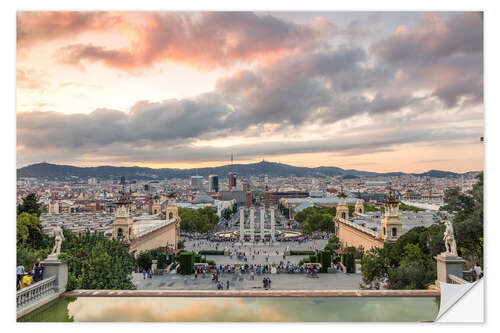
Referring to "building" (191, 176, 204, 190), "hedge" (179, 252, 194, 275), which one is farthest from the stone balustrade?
"building" (191, 176, 204, 190)

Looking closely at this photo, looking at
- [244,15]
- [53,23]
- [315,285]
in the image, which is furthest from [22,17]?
[315,285]

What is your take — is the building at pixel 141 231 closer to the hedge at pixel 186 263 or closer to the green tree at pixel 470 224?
the hedge at pixel 186 263

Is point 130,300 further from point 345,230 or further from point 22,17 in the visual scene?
point 345,230

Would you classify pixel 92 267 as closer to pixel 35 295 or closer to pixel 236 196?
pixel 35 295

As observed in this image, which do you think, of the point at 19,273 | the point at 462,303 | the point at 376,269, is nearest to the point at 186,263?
the point at 376,269

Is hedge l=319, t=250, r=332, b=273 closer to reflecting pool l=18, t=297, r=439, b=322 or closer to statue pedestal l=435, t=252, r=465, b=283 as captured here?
statue pedestal l=435, t=252, r=465, b=283
